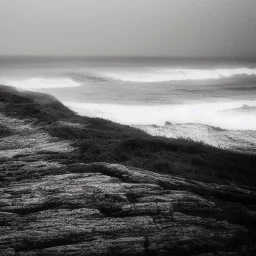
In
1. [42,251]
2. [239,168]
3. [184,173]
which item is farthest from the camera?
[239,168]

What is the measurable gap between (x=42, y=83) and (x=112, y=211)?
260 ft

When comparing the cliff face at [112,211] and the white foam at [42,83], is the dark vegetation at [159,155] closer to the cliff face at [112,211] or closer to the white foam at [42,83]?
the cliff face at [112,211]

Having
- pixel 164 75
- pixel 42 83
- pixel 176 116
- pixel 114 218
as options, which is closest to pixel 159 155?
pixel 114 218

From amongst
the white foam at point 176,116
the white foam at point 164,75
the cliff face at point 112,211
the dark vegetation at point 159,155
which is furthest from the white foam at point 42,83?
the cliff face at point 112,211

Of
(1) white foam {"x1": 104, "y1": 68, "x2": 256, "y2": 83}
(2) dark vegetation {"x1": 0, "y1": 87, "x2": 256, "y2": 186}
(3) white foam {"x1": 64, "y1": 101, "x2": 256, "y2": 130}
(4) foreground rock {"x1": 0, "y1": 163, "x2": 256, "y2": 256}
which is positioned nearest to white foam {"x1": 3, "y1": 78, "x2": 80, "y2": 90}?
(1) white foam {"x1": 104, "y1": 68, "x2": 256, "y2": 83}

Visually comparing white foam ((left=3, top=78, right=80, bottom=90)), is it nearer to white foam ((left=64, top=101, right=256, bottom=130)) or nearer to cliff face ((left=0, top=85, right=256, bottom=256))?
white foam ((left=64, top=101, right=256, bottom=130))

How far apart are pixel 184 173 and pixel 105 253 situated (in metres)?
7.52

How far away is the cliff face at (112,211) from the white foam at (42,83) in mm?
69024

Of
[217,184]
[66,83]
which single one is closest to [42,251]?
[217,184]

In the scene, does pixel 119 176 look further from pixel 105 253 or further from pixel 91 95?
pixel 91 95

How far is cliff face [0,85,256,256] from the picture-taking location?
337 inches

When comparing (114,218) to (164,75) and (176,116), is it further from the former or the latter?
(164,75)

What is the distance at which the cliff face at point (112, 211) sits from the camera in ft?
28.1

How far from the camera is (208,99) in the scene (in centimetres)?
6569
